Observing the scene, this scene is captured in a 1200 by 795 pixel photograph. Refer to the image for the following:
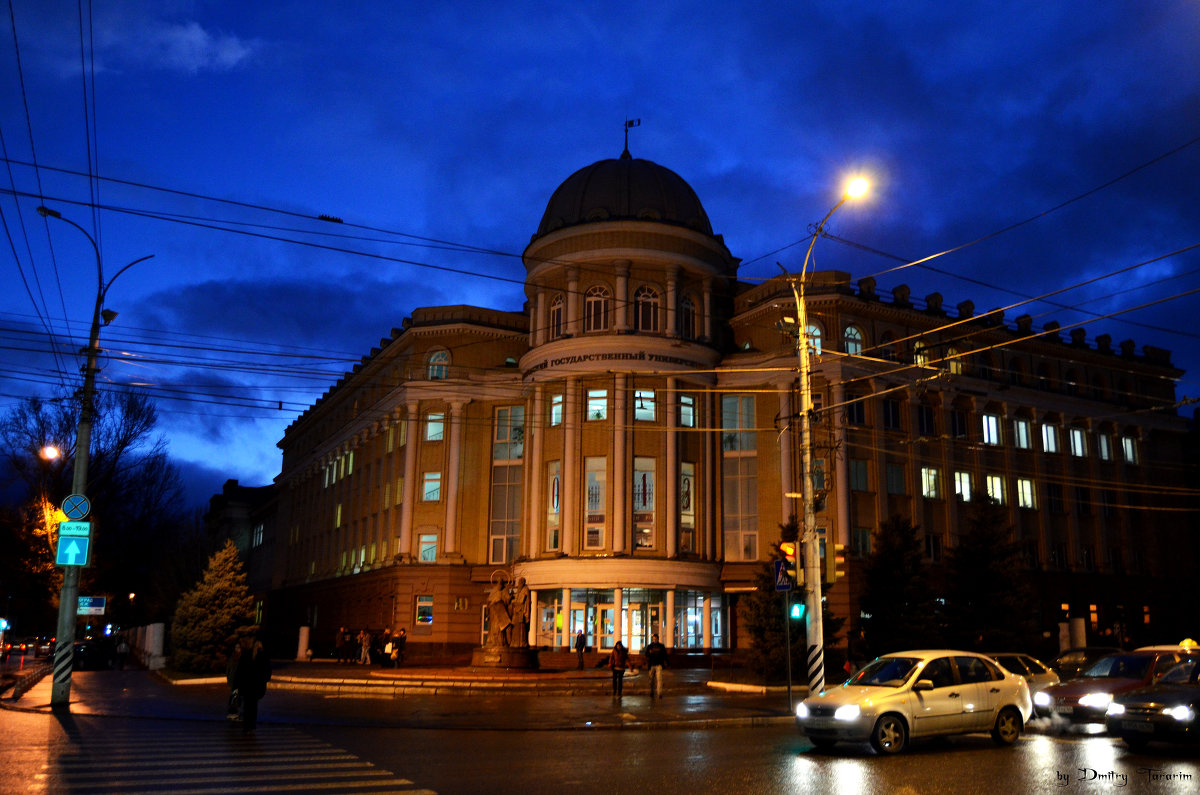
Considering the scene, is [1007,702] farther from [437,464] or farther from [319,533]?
[319,533]

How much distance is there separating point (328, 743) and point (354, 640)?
35.6m

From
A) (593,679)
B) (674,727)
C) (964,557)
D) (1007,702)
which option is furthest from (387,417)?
(1007,702)

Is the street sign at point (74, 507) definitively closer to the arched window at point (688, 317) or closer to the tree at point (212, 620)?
the tree at point (212, 620)

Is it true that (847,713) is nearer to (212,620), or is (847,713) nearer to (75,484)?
(75,484)

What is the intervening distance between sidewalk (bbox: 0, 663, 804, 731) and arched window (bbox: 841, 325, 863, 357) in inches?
730

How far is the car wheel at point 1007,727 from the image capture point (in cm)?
1567

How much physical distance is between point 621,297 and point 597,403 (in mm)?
5111

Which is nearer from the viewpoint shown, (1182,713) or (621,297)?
(1182,713)

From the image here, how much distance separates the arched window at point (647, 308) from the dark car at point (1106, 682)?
102ft

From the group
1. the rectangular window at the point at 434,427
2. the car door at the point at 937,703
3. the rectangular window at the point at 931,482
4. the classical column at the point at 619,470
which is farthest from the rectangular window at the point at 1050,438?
the car door at the point at 937,703

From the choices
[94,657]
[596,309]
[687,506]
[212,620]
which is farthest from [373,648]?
[596,309]

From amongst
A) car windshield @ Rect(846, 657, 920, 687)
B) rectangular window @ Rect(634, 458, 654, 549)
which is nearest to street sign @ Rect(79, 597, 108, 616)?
car windshield @ Rect(846, 657, 920, 687)

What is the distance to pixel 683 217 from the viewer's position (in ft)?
167

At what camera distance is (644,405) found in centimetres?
4709
